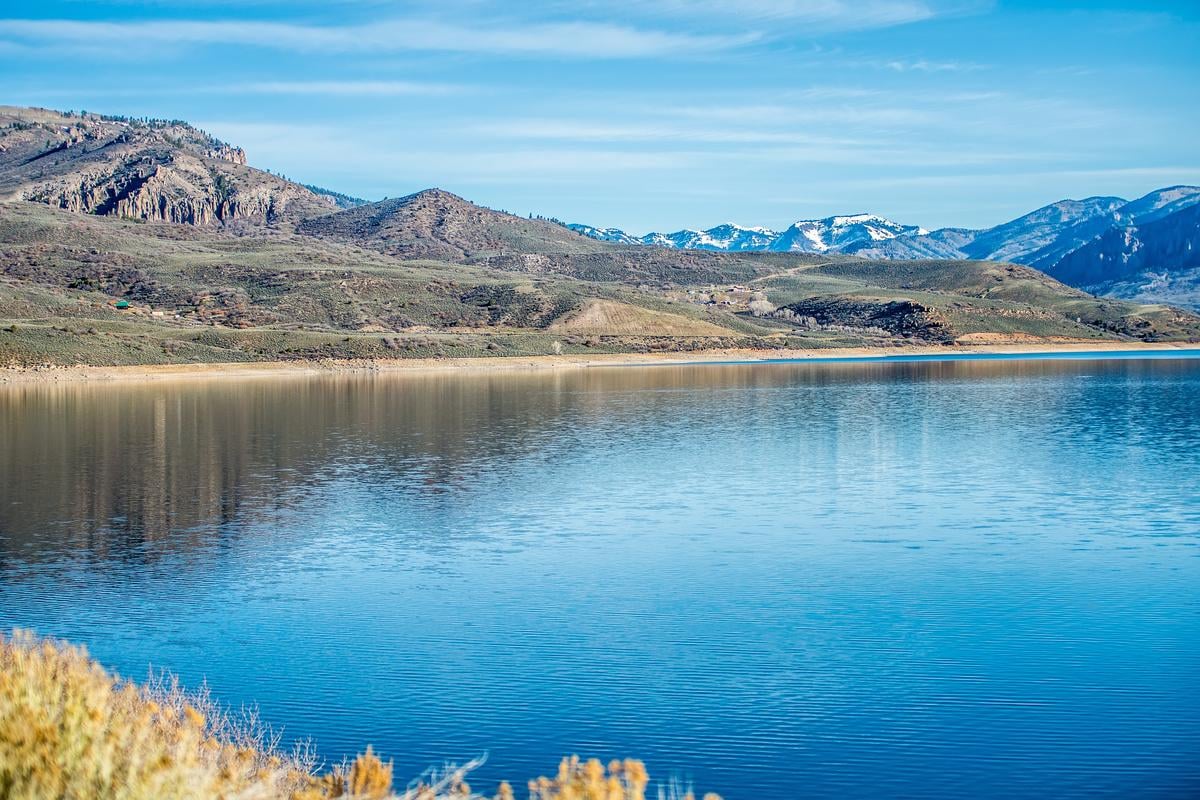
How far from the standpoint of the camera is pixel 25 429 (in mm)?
43812

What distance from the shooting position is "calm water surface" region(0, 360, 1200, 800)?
11844 mm

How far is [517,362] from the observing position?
103 m

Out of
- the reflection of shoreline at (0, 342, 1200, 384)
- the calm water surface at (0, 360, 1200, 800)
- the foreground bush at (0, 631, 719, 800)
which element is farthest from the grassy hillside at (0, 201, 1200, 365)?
the foreground bush at (0, 631, 719, 800)

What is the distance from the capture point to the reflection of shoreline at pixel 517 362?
80375 mm

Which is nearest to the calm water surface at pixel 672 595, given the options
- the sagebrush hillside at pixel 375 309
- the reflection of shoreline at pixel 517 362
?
the reflection of shoreline at pixel 517 362

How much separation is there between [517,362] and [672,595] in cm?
8551

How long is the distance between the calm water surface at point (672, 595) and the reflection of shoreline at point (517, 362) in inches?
1681

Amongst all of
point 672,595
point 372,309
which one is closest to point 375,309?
point 372,309

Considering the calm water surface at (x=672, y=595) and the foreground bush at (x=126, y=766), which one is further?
the calm water surface at (x=672, y=595)

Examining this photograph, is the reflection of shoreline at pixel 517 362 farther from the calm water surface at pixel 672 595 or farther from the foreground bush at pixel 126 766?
the foreground bush at pixel 126 766

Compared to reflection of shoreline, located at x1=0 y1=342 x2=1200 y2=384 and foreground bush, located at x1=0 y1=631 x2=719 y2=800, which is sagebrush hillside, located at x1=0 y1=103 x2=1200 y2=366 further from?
foreground bush, located at x1=0 y1=631 x2=719 y2=800

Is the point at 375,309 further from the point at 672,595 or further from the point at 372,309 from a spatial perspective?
the point at 672,595

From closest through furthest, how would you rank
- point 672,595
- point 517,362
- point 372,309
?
point 672,595, point 517,362, point 372,309

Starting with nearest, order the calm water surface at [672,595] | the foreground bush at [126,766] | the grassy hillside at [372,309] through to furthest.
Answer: the foreground bush at [126,766] → the calm water surface at [672,595] → the grassy hillside at [372,309]
